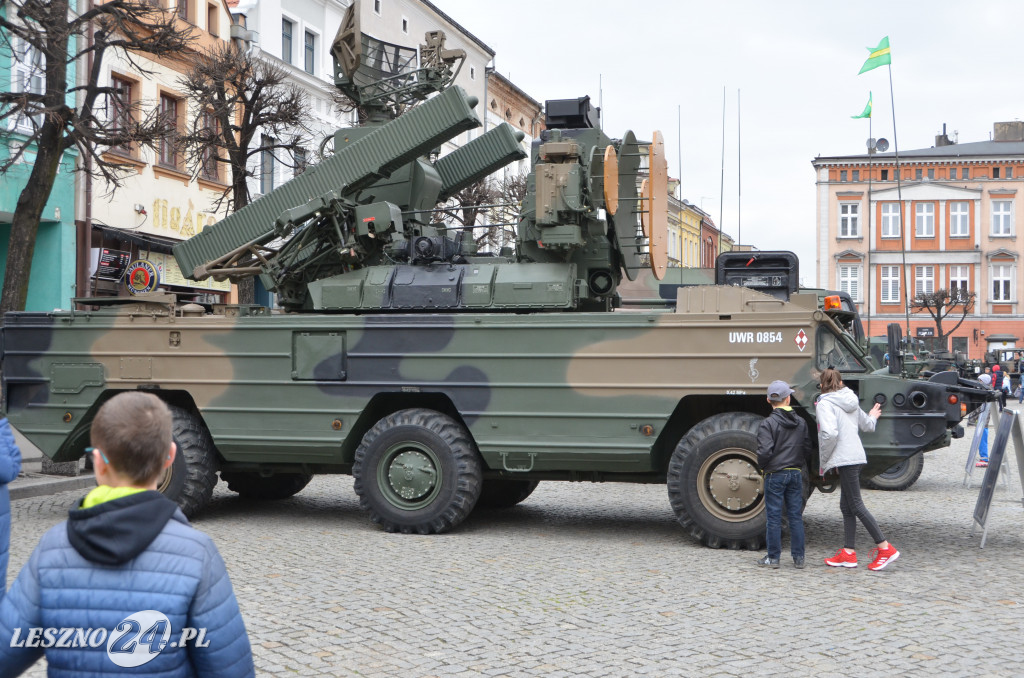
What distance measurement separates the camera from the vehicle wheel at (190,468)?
10.5m

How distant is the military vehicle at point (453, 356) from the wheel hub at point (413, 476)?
0.06 feet

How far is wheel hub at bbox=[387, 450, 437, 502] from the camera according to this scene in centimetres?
1003

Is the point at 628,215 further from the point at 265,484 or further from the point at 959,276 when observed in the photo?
the point at 959,276

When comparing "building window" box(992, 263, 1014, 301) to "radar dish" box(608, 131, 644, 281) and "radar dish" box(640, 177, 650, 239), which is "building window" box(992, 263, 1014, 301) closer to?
"radar dish" box(608, 131, 644, 281)

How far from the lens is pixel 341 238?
10.7 m

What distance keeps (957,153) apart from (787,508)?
2600 inches

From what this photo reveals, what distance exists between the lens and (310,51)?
33.7 meters

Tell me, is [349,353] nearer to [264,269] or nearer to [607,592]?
[264,269]

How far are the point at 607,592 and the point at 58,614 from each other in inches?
204

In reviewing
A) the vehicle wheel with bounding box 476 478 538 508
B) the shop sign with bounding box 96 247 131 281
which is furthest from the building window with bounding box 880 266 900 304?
the vehicle wheel with bounding box 476 478 538 508

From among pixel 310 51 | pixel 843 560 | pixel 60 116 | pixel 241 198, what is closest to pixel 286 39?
pixel 310 51

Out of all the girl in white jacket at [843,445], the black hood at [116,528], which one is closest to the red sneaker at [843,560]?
the girl in white jacket at [843,445]

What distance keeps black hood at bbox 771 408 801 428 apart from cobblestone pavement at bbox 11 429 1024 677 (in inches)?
42.1

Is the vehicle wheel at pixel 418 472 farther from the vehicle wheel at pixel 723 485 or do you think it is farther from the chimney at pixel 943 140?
the chimney at pixel 943 140
